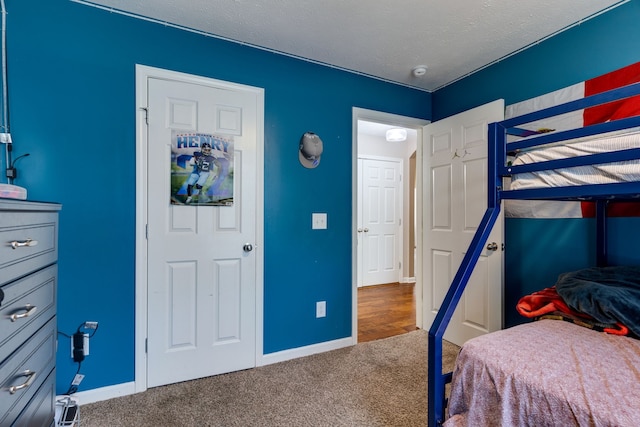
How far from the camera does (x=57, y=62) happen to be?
1.76m

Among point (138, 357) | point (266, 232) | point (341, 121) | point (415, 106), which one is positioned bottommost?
point (138, 357)

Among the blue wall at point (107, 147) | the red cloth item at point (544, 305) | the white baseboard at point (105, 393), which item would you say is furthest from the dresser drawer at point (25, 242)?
the red cloth item at point (544, 305)

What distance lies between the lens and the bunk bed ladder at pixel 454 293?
4.10 feet

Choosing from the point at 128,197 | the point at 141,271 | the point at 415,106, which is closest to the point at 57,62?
the point at 128,197

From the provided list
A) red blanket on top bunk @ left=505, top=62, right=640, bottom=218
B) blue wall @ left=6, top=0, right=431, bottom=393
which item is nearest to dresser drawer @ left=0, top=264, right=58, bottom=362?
blue wall @ left=6, top=0, right=431, bottom=393

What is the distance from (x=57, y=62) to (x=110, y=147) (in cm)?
53

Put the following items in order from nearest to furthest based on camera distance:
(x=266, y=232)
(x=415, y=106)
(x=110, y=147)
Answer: (x=110, y=147), (x=266, y=232), (x=415, y=106)

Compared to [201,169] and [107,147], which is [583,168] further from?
[107,147]

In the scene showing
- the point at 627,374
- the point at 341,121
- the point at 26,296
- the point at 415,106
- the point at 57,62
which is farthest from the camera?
the point at 415,106

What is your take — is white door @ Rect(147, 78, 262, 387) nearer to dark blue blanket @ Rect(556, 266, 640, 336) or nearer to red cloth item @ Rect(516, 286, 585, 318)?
red cloth item @ Rect(516, 286, 585, 318)

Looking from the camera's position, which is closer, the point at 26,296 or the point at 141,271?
the point at 26,296

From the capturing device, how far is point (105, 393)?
1.85 m

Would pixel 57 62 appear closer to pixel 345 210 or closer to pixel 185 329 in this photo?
pixel 185 329

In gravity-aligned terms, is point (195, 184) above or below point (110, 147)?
below
